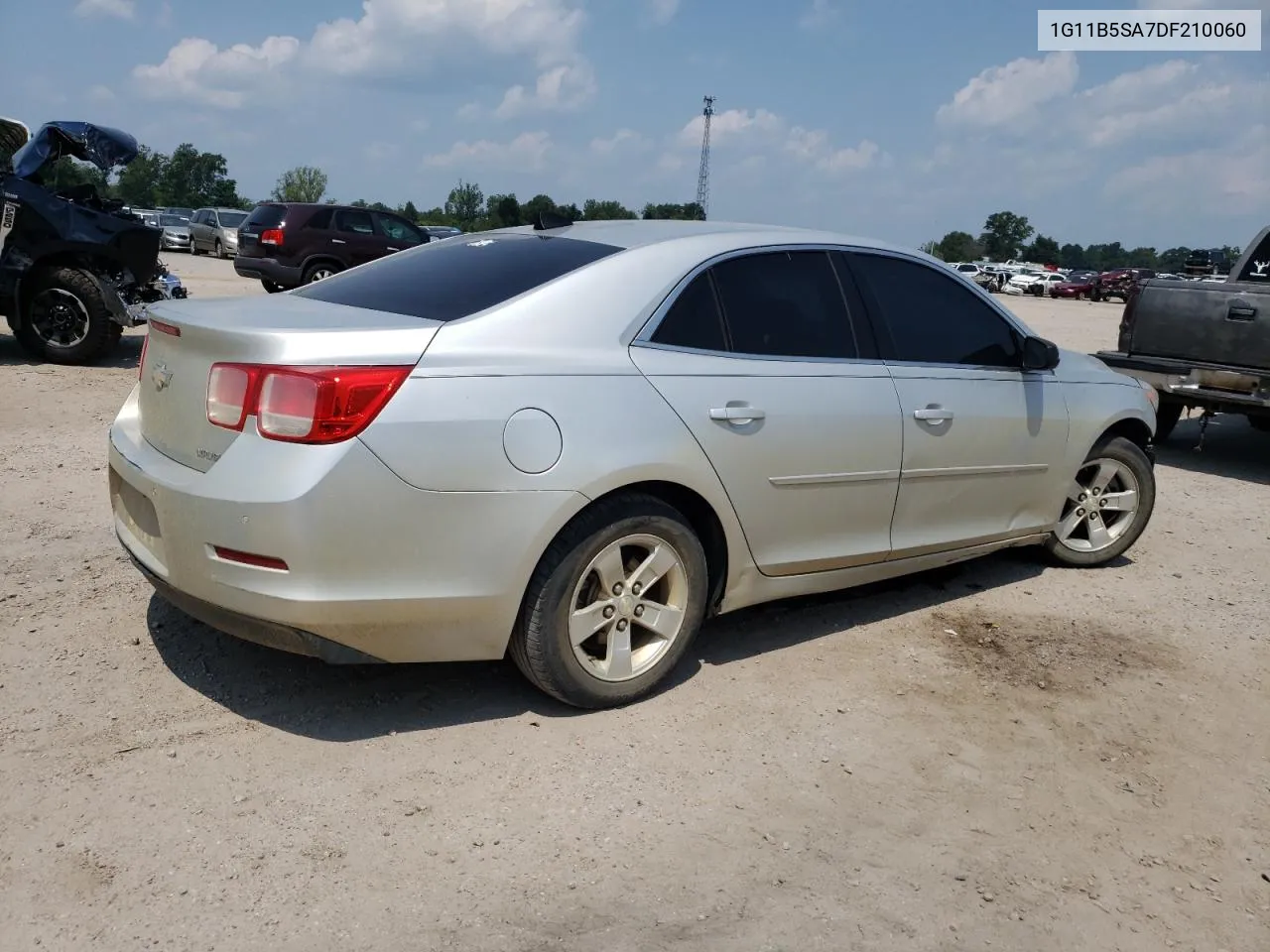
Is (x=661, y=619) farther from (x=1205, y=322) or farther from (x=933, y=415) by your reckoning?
(x=1205, y=322)

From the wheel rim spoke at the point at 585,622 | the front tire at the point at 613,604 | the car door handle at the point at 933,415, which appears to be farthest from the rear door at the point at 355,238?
the wheel rim spoke at the point at 585,622

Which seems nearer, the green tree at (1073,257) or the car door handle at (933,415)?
the car door handle at (933,415)

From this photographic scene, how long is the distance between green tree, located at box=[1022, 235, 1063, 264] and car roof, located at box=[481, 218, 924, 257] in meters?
115

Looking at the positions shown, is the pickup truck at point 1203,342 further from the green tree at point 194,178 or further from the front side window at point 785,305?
the green tree at point 194,178

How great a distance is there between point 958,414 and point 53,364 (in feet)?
29.0

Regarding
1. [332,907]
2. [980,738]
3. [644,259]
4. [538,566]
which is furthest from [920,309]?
[332,907]

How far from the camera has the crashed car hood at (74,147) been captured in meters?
10.2

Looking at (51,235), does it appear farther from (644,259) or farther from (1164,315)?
(1164,315)

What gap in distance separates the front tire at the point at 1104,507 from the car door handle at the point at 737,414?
2395 mm

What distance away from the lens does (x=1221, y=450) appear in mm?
9883

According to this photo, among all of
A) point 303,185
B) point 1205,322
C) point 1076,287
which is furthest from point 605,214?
point 303,185

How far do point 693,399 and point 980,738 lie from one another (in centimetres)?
152

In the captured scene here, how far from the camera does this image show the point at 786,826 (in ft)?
10.2

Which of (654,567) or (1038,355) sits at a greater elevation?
(1038,355)
